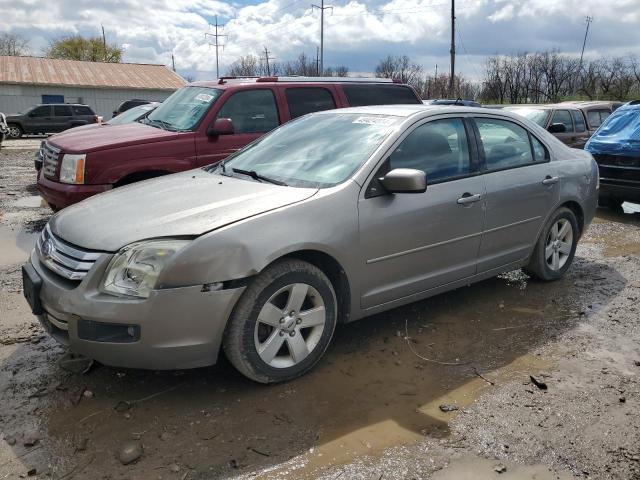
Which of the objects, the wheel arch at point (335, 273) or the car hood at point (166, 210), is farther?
the wheel arch at point (335, 273)

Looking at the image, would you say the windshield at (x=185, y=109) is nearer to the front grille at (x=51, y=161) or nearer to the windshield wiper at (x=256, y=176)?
the front grille at (x=51, y=161)

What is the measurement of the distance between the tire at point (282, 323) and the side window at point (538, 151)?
251cm

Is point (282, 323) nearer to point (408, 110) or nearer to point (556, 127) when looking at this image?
point (408, 110)

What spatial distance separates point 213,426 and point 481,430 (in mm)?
1389

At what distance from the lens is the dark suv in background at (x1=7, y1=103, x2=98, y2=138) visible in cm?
2709

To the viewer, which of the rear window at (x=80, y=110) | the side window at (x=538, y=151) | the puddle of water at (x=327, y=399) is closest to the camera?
the puddle of water at (x=327, y=399)

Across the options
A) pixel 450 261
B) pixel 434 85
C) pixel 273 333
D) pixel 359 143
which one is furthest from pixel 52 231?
pixel 434 85

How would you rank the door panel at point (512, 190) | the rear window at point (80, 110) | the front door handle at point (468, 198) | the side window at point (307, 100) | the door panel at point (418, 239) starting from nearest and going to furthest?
the door panel at point (418, 239) < the front door handle at point (468, 198) < the door panel at point (512, 190) < the side window at point (307, 100) < the rear window at point (80, 110)

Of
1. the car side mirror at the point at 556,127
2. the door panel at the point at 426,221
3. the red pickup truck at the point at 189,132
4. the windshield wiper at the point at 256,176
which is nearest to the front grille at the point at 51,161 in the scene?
the red pickup truck at the point at 189,132

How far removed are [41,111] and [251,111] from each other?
24346 millimetres

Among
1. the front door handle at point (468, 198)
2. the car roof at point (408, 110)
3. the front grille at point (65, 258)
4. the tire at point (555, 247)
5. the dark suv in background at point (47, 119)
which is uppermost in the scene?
the car roof at point (408, 110)

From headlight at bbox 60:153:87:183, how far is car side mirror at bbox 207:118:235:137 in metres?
1.37

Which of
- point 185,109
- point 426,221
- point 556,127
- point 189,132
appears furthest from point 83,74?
point 426,221

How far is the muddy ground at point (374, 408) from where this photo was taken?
8.77 feet
